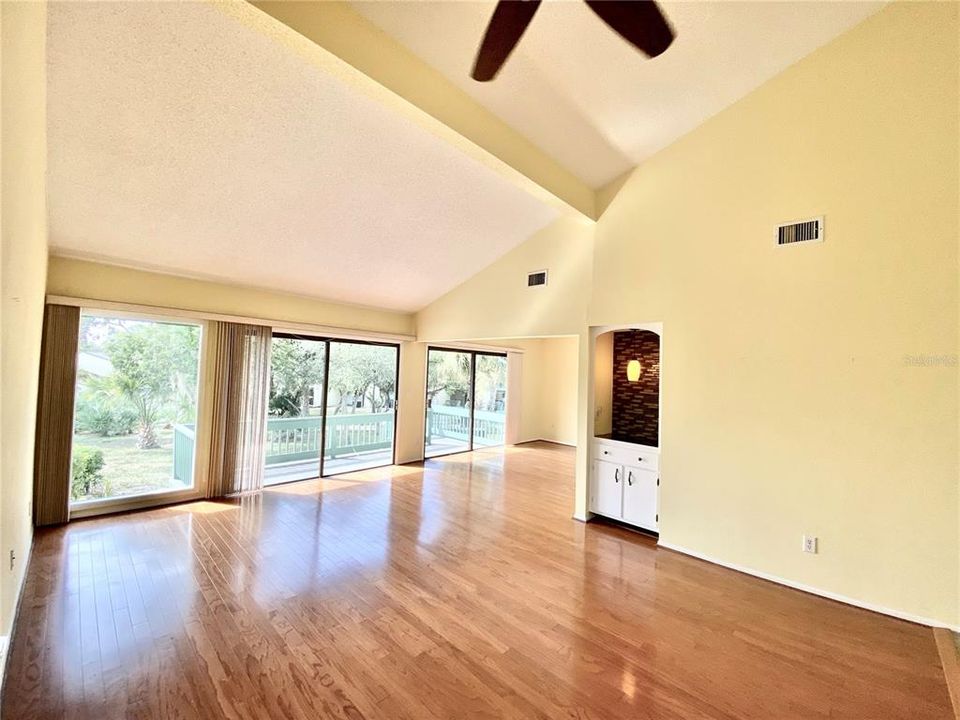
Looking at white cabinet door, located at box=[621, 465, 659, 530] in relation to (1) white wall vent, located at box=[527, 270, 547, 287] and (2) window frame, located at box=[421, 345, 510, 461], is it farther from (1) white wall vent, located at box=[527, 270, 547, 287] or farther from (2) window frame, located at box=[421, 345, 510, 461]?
(2) window frame, located at box=[421, 345, 510, 461]

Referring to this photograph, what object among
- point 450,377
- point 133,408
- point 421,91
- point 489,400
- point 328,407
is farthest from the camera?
point 489,400

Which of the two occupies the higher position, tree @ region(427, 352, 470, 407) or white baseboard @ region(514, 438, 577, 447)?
tree @ region(427, 352, 470, 407)

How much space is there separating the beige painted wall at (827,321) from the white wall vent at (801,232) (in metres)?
0.07

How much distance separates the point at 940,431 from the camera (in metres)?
2.67

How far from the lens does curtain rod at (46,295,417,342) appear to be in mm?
3934

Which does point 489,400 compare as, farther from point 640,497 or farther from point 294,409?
point 640,497

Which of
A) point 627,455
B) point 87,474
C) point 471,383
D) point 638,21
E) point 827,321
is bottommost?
point 87,474

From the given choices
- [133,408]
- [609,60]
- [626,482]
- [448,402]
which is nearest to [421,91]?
[609,60]

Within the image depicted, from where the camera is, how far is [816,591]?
3.09 metres

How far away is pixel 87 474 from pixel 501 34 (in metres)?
5.51

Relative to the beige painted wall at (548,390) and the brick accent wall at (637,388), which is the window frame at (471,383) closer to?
the beige painted wall at (548,390)

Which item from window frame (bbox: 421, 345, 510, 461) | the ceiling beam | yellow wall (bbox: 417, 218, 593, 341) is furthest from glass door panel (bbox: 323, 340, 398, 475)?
the ceiling beam

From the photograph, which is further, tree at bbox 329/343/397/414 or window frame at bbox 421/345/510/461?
window frame at bbox 421/345/510/461

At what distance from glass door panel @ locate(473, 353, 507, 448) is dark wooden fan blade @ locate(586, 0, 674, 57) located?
688cm
